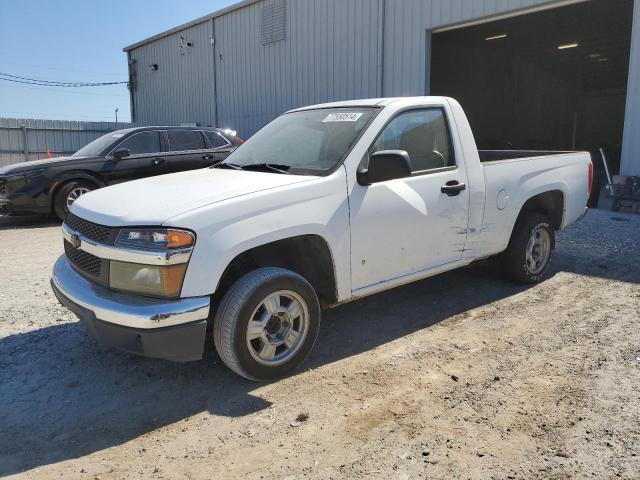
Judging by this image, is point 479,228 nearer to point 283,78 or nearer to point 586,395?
point 586,395

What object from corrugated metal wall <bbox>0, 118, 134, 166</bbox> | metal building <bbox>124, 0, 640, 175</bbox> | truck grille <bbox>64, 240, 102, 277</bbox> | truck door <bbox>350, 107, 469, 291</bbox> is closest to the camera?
truck grille <bbox>64, 240, 102, 277</bbox>

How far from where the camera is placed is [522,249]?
5363 millimetres

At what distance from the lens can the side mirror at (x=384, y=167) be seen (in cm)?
378

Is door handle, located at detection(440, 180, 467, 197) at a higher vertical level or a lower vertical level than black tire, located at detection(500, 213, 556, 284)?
higher

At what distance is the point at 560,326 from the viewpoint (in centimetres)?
445

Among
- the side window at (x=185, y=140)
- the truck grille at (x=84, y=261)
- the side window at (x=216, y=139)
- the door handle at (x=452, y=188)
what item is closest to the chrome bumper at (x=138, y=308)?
the truck grille at (x=84, y=261)

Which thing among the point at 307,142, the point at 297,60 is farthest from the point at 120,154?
the point at 297,60

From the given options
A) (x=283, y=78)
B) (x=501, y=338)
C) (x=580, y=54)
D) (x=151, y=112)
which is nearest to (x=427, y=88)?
(x=283, y=78)

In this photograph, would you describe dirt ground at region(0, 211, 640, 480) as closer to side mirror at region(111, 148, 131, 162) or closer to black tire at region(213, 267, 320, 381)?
black tire at region(213, 267, 320, 381)

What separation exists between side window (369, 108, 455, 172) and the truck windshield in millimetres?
217

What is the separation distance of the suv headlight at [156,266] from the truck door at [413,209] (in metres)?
1.25

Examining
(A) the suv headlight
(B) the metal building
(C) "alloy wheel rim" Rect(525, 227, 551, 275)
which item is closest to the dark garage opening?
(B) the metal building

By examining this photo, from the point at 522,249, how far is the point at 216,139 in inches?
277

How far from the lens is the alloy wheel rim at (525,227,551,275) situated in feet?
18.1
